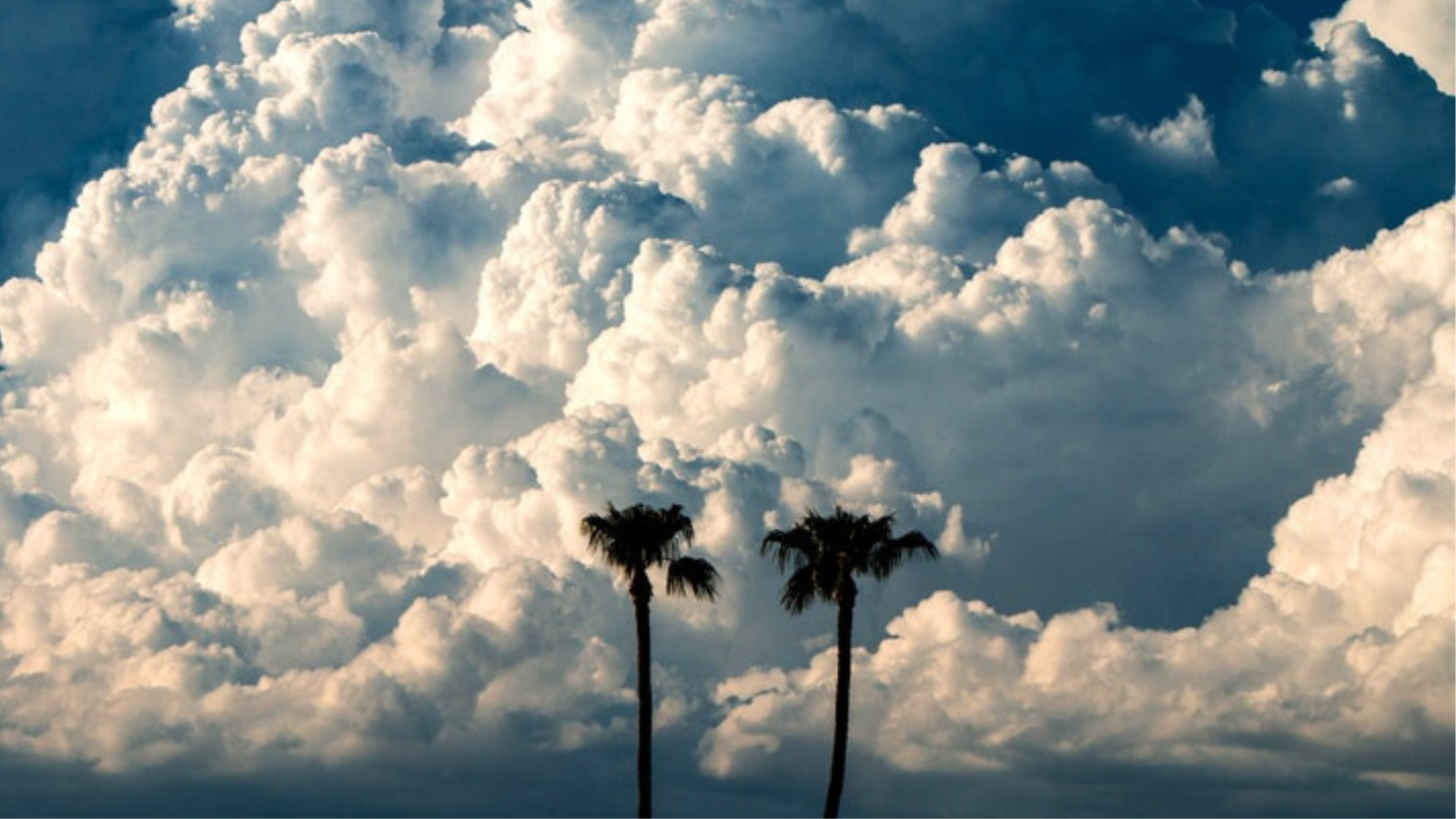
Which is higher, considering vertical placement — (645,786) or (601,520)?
(601,520)

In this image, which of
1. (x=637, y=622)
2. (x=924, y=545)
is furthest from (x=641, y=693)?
(x=924, y=545)

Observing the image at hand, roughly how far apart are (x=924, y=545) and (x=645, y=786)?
16.6m

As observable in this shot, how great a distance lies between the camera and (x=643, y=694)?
137500mm

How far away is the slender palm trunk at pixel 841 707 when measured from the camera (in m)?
135

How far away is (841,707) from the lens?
137m

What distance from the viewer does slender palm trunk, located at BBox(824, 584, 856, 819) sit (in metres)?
135

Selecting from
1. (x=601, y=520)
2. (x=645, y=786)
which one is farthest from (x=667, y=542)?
(x=645, y=786)

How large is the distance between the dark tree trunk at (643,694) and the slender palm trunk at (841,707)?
809 centimetres

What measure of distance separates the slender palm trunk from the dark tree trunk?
809 cm

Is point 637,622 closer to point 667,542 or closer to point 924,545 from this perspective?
point 667,542

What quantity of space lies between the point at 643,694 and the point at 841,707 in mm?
8924

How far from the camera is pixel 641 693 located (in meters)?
138

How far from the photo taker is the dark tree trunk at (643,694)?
134250mm

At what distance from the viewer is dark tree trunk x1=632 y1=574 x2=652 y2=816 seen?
440 feet
